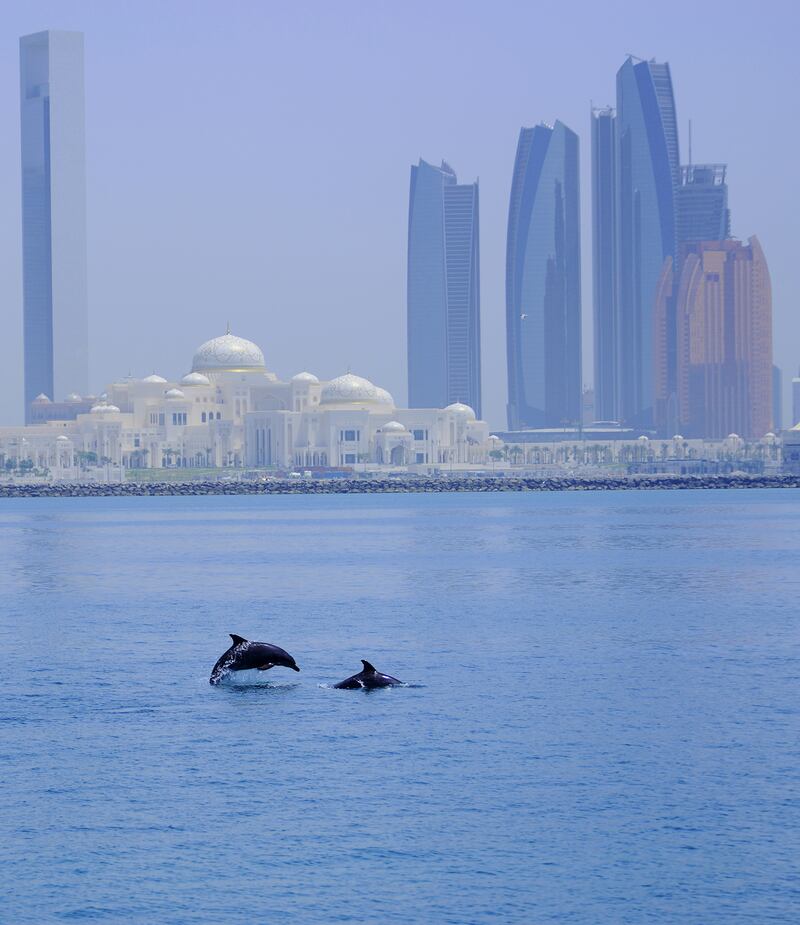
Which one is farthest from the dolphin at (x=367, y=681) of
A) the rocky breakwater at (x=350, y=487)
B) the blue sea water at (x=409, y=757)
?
the rocky breakwater at (x=350, y=487)

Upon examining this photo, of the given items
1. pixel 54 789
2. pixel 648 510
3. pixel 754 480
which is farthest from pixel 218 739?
pixel 754 480

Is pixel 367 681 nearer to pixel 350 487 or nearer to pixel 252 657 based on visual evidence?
pixel 252 657

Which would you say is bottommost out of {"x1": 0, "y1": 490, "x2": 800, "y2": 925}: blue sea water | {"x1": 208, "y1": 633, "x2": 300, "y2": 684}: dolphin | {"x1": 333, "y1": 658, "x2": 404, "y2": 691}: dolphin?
{"x1": 0, "y1": 490, "x2": 800, "y2": 925}: blue sea water

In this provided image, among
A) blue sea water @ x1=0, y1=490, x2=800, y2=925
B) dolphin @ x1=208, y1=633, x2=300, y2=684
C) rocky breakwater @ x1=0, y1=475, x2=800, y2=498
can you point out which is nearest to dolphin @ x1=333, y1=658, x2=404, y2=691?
blue sea water @ x1=0, y1=490, x2=800, y2=925

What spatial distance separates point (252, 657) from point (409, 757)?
6837 mm

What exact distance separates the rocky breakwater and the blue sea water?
121 metres

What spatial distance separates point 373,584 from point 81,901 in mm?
37625

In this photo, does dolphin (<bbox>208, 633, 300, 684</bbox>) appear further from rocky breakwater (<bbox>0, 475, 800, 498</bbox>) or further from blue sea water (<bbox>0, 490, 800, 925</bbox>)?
rocky breakwater (<bbox>0, 475, 800, 498</bbox>)

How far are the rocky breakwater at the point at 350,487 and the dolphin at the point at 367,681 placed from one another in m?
142

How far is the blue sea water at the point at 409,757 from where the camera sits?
20.6 metres

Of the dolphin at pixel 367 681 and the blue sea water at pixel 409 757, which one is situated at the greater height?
the dolphin at pixel 367 681

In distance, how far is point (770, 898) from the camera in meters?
20.1

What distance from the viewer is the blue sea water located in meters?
20.6

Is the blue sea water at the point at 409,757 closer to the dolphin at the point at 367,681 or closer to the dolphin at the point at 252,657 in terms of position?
the dolphin at the point at 367,681
